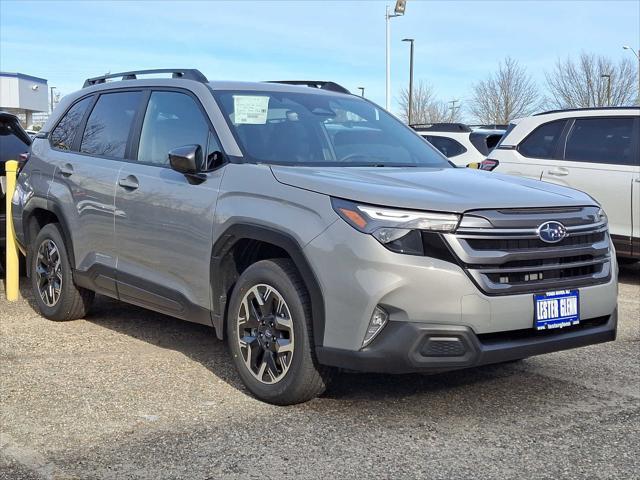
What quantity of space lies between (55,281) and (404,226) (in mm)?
3509

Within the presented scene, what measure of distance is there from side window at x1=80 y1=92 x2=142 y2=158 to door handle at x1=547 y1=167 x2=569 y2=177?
495 centimetres

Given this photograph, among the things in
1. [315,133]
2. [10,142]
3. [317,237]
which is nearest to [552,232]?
[317,237]

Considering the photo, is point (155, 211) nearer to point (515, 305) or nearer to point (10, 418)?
point (10, 418)

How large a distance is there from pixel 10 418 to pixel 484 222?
256cm

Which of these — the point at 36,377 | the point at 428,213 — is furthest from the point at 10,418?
the point at 428,213

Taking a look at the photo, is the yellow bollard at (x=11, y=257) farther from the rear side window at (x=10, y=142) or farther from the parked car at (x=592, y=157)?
the parked car at (x=592, y=157)

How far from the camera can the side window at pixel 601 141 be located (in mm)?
8367

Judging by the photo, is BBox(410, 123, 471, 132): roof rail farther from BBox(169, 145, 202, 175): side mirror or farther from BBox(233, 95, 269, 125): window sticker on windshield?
BBox(169, 145, 202, 175): side mirror

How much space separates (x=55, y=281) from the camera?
6.24 metres

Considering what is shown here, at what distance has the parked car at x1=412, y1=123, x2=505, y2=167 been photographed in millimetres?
11414

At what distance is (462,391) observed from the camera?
15.0ft

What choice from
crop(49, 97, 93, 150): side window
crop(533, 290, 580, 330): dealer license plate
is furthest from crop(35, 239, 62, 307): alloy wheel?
crop(533, 290, 580, 330): dealer license plate

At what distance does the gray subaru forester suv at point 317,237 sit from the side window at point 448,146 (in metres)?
6.40

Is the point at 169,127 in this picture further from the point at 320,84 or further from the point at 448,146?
the point at 448,146
